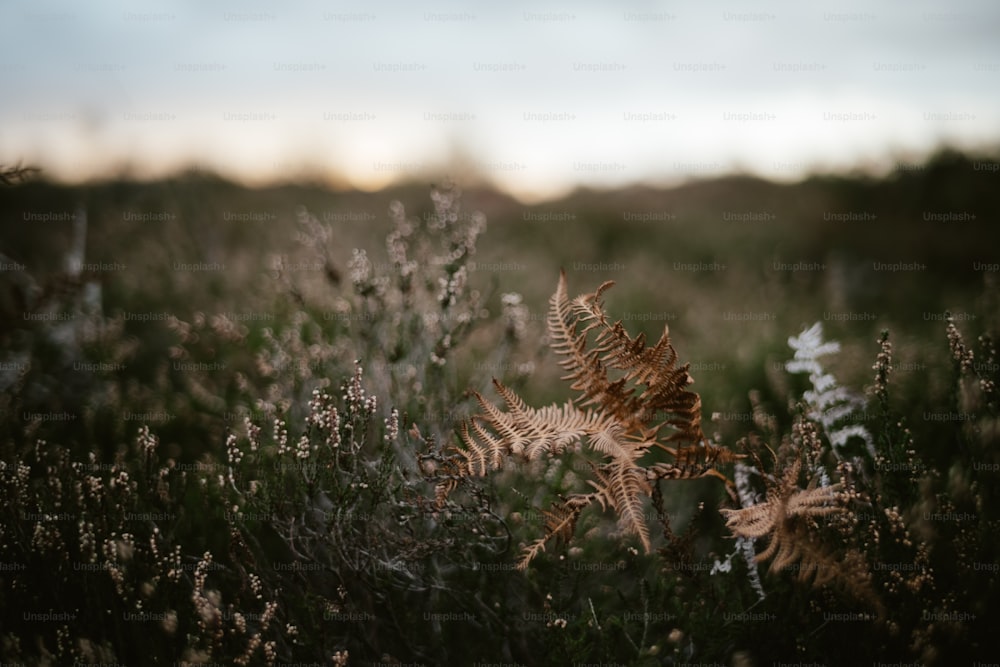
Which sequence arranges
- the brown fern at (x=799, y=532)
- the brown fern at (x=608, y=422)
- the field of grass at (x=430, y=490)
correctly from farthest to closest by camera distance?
the field of grass at (x=430, y=490) < the brown fern at (x=608, y=422) < the brown fern at (x=799, y=532)

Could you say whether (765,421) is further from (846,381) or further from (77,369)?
(77,369)

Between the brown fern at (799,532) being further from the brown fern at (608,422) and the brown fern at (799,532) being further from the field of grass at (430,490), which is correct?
the brown fern at (608,422)

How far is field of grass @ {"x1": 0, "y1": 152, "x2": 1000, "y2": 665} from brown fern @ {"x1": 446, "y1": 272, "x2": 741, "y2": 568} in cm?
17

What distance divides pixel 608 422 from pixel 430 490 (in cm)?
115

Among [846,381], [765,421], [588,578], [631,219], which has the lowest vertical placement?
[588,578]

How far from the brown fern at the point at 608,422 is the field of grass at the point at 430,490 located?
0.55 ft

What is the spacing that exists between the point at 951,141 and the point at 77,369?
945 centimetres

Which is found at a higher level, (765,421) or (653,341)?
Result: (653,341)

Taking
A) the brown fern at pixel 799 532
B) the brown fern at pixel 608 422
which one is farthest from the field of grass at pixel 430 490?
the brown fern at pixel 608 422

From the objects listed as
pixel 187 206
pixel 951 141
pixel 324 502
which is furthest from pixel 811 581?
pixel 187 206

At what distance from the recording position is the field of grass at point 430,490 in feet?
6.53

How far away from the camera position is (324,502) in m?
2.67

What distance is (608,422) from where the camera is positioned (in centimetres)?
191

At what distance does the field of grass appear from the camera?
6.53ft
